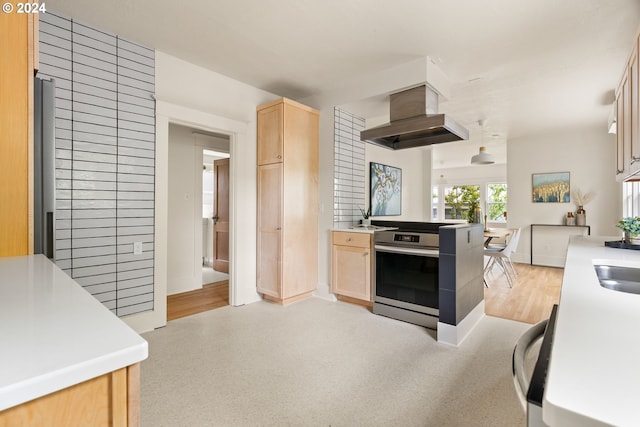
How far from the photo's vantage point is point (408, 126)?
9.04 feet

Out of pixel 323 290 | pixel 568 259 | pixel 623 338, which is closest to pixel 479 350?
pixel 568 259

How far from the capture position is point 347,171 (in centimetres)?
376

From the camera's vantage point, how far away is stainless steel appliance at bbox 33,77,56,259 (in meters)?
1.34

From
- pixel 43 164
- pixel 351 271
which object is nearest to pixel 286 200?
pixel 351 271

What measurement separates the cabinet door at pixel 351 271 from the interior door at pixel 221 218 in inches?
90.5

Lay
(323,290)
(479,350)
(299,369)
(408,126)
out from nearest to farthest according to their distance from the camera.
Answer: (299,369)
(479,350)
(408,126)
(323,290)

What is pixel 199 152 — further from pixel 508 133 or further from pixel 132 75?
pixel 508 133

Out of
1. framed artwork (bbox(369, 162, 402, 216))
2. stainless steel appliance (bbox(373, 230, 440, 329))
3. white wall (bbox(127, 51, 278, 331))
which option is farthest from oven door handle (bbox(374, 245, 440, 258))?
white wall (bbox(127, 51, 278, 331))

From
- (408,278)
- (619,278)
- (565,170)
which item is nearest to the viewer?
(619,278)

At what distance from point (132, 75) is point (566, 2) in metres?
3.20

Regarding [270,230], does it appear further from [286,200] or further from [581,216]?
[581,216]

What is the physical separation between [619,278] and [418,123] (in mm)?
1749

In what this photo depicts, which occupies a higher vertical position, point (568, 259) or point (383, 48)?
point (383, 48)

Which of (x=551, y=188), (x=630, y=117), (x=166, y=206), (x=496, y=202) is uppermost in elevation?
(x=630, y=117)
